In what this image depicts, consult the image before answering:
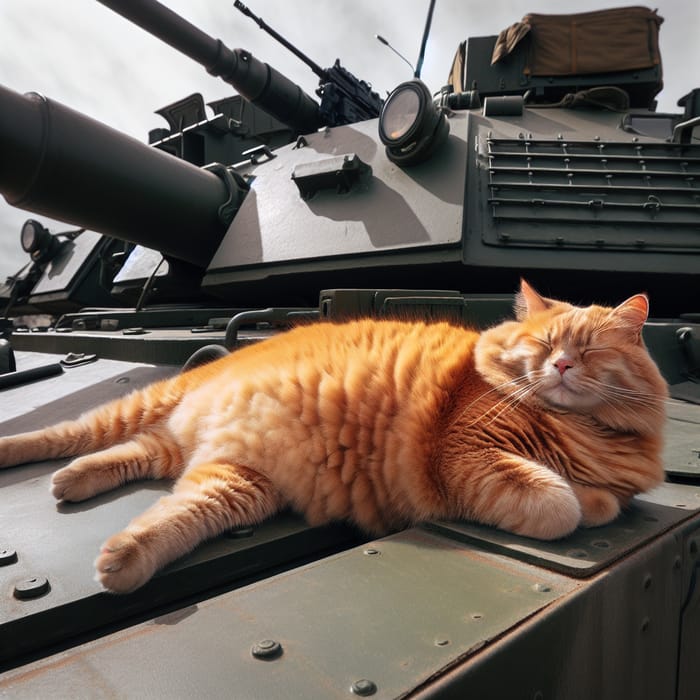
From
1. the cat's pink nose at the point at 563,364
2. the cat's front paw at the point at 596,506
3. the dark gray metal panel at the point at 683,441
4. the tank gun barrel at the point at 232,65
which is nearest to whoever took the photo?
the cat's front paw at the point at 596,506

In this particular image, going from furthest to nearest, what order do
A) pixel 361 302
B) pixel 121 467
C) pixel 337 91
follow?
1. pixel 337 91
2. pixel 361 302
3. pixel 121 467

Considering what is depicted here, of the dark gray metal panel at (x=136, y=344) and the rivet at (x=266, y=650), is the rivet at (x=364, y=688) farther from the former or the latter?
the dark gray metal panel at (x=136, y=344)

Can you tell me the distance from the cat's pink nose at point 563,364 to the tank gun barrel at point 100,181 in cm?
256

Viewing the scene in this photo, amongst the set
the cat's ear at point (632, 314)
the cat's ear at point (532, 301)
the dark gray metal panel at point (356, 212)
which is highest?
the dark gray metal panel at point (356, 212)

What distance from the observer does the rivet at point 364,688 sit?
714mm

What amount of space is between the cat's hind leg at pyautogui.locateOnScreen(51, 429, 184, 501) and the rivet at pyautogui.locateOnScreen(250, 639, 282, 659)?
0.85 meters

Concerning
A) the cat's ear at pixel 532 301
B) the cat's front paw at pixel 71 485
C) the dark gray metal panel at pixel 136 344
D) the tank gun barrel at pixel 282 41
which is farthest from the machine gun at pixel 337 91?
the cat's front paw at pixel 71 485

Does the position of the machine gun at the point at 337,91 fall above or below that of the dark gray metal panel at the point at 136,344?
above

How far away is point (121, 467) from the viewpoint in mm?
1603

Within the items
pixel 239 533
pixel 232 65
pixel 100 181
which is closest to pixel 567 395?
pixel 239 533

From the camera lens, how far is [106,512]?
4.53 feet

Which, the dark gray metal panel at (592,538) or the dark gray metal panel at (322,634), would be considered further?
the dark gray metal panel at (592,538)

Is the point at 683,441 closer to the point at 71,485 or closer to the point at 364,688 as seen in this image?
the point at 364,688

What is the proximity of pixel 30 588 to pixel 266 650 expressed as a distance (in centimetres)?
46
